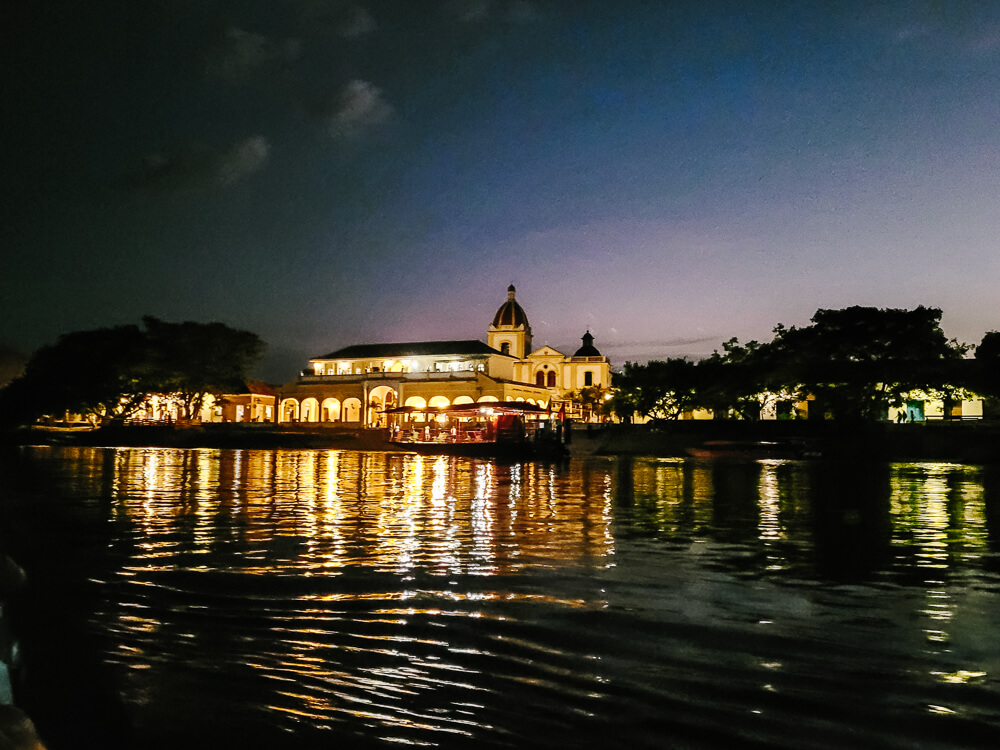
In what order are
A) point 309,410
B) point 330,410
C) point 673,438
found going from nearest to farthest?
point 673,438 < point 330,410 < point 309,410

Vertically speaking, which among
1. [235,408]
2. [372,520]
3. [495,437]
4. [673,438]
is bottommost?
[372,520]

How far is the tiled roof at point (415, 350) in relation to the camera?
80438 mm

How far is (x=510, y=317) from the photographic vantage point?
95375 mm

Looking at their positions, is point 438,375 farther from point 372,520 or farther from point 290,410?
point 372,520

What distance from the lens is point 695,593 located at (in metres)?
6.82

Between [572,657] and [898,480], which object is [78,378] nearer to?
[898,480]

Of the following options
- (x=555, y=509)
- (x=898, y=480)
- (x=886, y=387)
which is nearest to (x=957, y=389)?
(x=886, y=387)

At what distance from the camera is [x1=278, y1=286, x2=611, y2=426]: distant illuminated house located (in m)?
71.9

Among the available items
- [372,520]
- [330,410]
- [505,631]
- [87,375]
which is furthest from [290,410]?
[505,631]

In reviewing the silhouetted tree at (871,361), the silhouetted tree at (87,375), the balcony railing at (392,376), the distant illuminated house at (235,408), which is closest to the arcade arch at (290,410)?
the balcony railing at (392,376)

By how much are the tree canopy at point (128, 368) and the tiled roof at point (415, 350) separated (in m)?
19.4

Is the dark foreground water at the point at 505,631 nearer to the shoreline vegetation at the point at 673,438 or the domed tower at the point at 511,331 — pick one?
the shoreline vegetation at the point at 673,438

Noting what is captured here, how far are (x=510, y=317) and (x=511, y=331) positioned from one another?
7.20 feet

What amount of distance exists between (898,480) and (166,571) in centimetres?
2228
